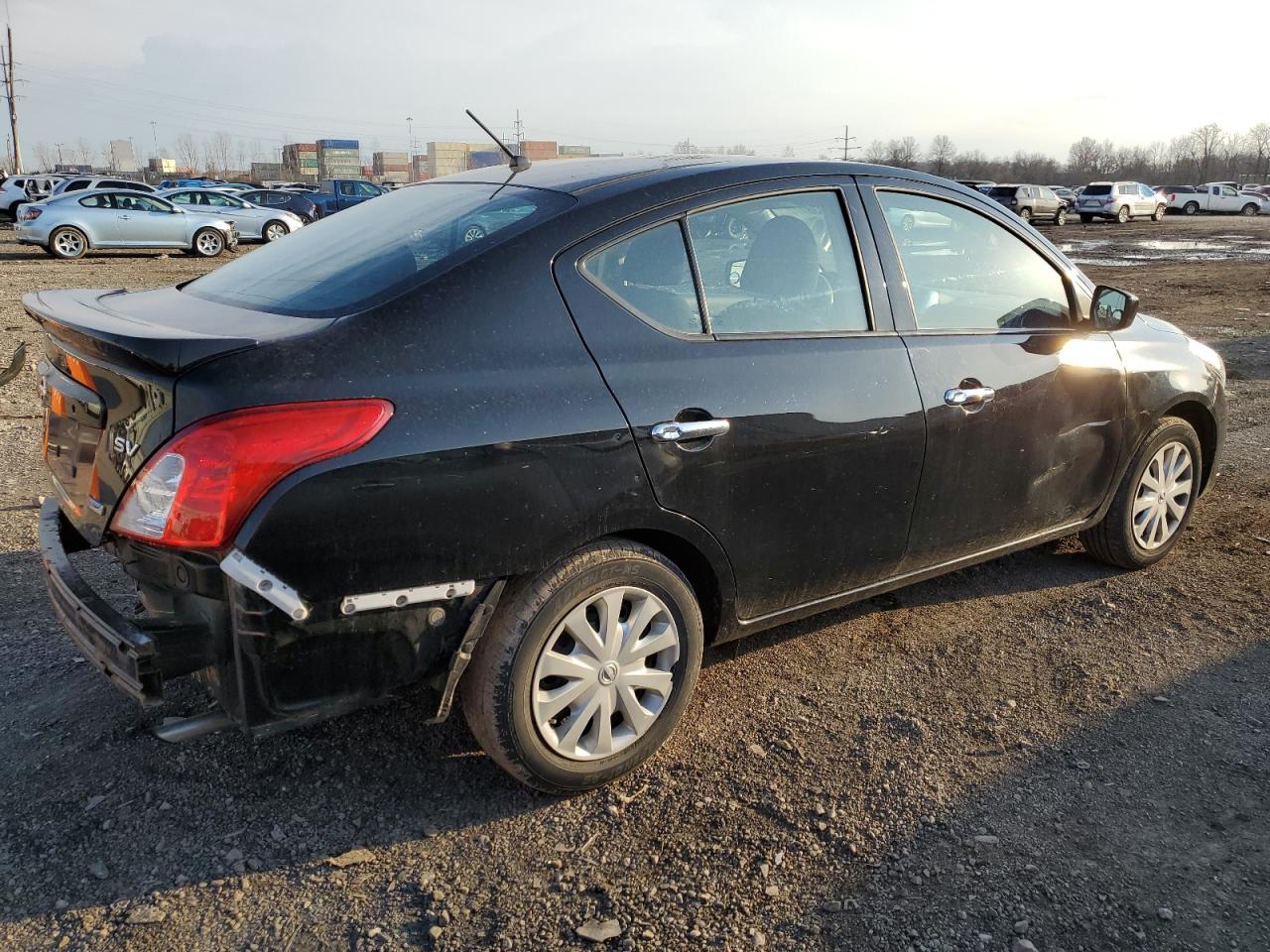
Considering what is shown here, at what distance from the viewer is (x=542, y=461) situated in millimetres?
2508

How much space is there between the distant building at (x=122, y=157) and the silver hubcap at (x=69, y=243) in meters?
122

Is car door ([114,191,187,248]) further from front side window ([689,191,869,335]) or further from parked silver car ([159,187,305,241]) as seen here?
front side window ([689,191,869,335])

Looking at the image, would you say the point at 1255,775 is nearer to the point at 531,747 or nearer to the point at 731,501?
the point at 731,501

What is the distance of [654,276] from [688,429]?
46 centimetres

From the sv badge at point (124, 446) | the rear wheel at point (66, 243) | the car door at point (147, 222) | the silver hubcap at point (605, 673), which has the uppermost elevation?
the car door at point (147, 222)

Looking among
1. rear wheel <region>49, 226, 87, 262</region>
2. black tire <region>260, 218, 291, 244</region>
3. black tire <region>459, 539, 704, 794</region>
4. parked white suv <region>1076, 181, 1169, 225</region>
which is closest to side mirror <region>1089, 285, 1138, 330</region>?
black tire <region>459, 539, 704, 794</region>

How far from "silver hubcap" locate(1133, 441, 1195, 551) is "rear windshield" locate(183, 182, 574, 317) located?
3000 mm

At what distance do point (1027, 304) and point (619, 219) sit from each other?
→ 1889 mm

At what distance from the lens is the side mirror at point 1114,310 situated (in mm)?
3945

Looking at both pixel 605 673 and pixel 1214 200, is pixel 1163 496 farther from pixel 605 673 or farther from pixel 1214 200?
pixel 1214 200

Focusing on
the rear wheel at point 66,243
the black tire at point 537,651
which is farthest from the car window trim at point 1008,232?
the rear wheel at point 66,243

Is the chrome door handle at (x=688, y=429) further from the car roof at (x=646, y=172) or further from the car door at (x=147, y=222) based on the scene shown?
the car door at (x=147, y=222)

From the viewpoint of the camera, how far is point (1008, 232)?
12.7 ft

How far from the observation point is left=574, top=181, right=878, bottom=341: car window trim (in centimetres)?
276
